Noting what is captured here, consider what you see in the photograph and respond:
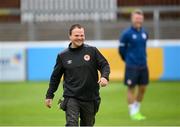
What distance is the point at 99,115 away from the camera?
17250 millimetres

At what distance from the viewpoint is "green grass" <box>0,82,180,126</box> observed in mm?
16078

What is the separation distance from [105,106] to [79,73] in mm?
7825

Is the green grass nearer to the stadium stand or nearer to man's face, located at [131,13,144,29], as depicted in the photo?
man's face, located at [131,13,144,29]

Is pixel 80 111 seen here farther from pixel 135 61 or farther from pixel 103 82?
pixel 135 61

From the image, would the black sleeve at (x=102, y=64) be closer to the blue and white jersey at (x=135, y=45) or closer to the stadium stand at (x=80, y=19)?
the blue and white jersey at (x=135, y=45)

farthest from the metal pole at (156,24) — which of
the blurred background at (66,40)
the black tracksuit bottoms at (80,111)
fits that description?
the black tracksuit bottoms at (80,111)

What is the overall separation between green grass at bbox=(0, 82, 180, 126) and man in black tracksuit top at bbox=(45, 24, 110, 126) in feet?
13.4

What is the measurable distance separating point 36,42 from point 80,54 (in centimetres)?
1572

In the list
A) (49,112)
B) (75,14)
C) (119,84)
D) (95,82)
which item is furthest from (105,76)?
(75,14)

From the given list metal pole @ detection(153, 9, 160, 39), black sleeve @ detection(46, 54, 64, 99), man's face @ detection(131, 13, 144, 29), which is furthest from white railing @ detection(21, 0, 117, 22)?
black sleeve @ detection(46, 54, 64, 99)

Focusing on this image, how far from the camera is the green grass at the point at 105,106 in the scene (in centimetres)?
1608

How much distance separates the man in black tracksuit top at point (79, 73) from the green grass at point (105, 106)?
4079mm

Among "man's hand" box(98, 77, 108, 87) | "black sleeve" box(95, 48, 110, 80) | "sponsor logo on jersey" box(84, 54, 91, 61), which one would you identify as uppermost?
"sponsor logo on jersey" box(84, 54, 91, 61)

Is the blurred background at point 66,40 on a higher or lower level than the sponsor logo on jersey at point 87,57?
lower
